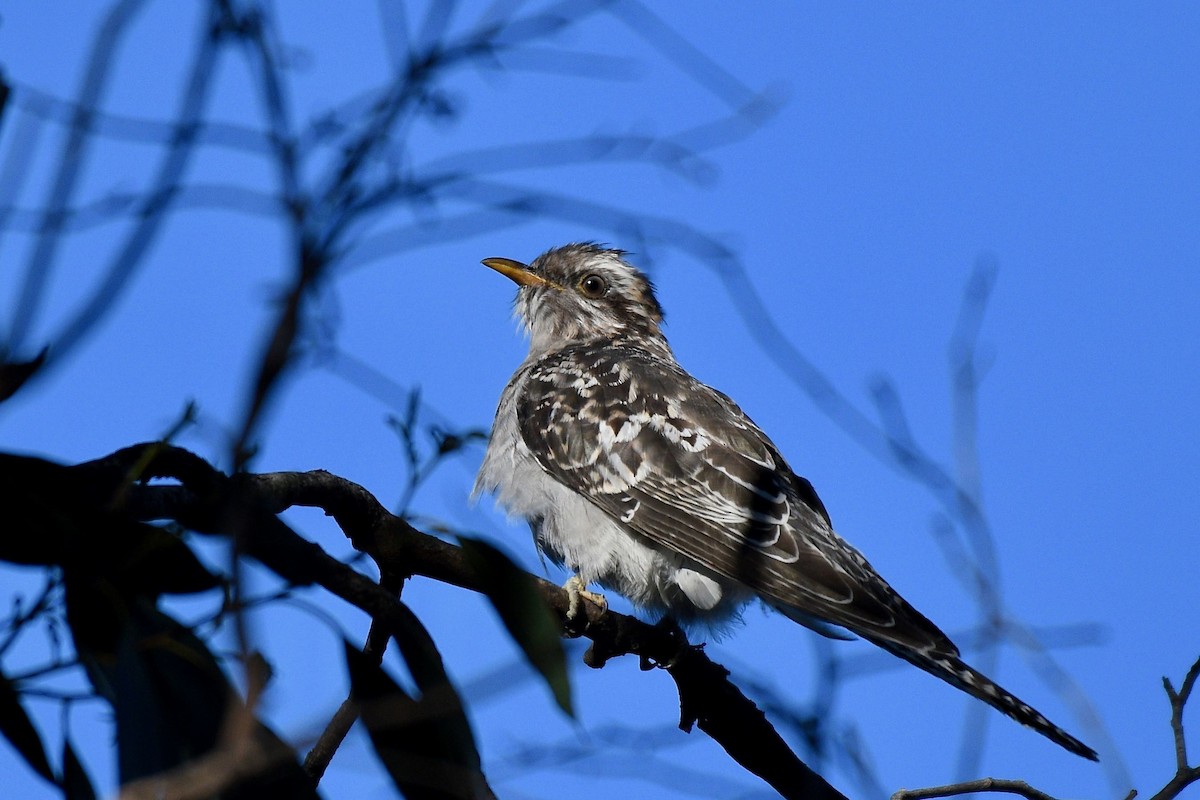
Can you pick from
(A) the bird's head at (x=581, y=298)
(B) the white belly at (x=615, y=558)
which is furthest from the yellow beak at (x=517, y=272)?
(B) the white belly at (x=615, y=558)

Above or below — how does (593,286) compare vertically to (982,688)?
above

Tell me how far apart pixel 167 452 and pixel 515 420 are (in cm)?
355

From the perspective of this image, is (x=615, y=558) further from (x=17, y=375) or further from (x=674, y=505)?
(x=17, y=375)

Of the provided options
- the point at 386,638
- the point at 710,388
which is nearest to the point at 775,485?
the point at 710,388

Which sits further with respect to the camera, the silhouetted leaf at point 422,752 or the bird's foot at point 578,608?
the bird's foot at point 578,608

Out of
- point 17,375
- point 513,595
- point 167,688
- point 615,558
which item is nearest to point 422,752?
point 513,595

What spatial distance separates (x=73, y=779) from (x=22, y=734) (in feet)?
0.43

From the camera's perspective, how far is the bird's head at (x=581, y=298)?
7523 mm

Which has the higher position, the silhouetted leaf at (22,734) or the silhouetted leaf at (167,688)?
the silhouetted leaf at (167,688)

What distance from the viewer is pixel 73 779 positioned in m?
2.42

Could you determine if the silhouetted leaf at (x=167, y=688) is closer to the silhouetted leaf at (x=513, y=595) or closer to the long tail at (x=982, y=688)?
the silhouetted leaf at (x=513, y=595)

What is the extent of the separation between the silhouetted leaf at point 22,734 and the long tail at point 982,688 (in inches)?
99.4

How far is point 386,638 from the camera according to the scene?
3164mm

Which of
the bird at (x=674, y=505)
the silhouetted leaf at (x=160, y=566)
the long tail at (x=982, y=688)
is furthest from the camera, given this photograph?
the bird at (x=674, y=505)
